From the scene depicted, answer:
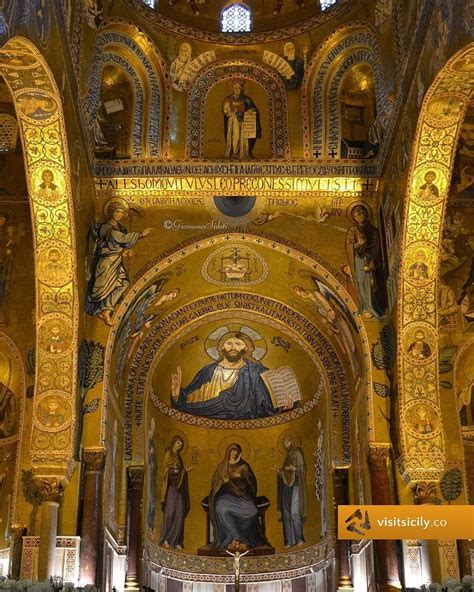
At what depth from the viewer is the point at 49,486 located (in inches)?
592

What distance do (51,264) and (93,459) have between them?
11.7ft

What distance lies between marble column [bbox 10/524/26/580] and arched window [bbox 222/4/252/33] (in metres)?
11.0

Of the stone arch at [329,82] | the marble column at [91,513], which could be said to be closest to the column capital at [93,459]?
the marble column at [91,513]

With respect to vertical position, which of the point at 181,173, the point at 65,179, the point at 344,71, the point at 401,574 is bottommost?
the point at 401,574

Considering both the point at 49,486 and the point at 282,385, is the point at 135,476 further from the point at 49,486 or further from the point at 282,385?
the point at 282,385

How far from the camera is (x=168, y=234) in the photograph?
57.9 feet

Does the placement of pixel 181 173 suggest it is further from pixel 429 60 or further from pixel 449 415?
pixel 449 415

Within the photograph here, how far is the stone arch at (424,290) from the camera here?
571 inches

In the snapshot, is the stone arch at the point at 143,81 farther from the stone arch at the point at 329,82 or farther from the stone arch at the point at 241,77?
the stone arch at the point at 329,82

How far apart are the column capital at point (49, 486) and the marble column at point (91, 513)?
59 centimetres

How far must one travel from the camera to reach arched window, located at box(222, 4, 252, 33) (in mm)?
18953

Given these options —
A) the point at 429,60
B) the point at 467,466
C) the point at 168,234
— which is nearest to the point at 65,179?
the point at 168,234

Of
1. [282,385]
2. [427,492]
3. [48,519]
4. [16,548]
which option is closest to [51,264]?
[48,519]

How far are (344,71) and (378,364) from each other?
6.22m
